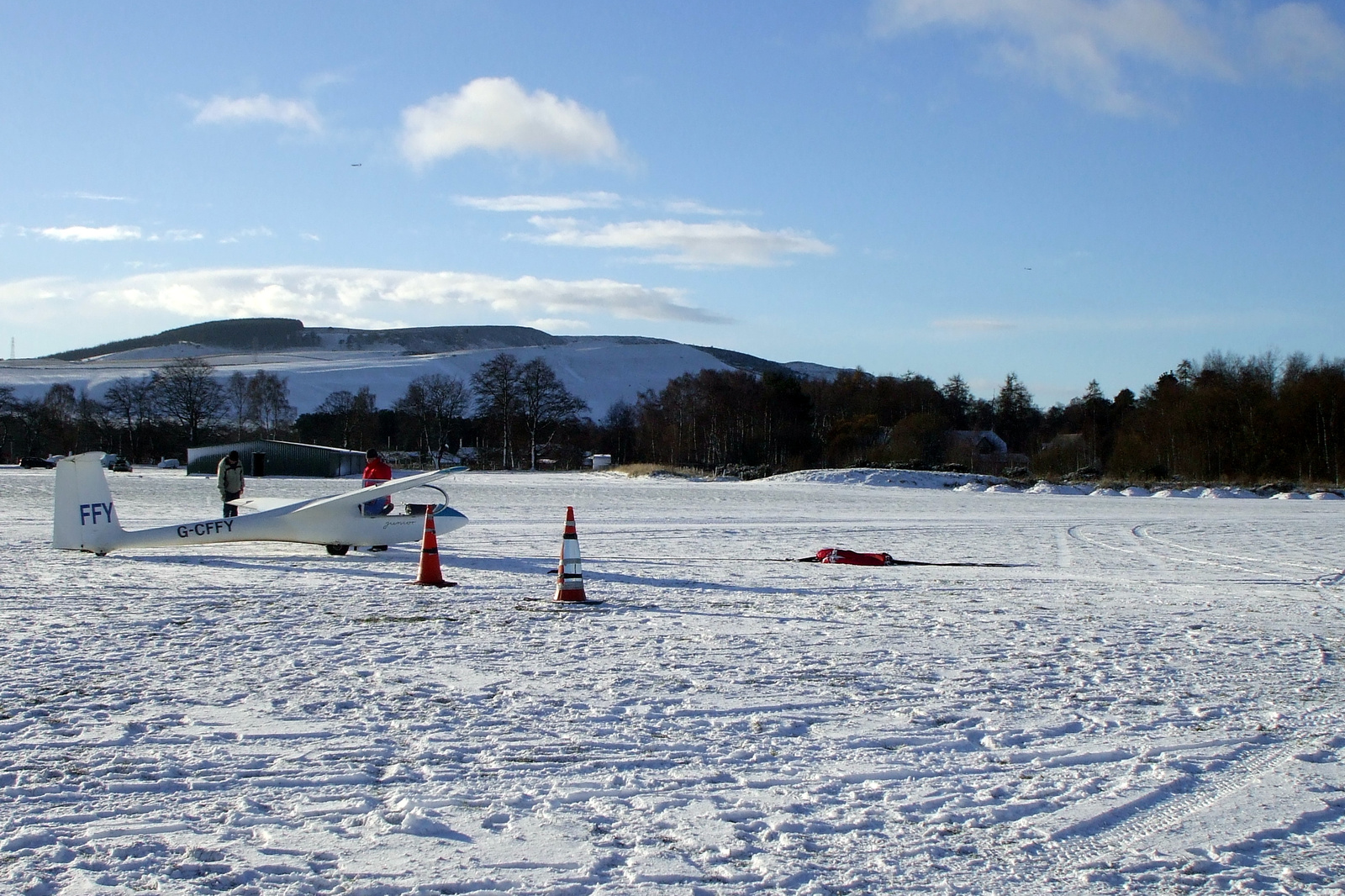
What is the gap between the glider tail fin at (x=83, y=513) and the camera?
41.7ft

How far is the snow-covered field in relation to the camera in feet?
11.2

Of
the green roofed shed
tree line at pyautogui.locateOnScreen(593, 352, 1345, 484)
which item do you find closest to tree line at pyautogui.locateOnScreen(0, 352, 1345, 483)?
tree line at pyautogui.locateOnScreen(593, 352, 1345, 484)

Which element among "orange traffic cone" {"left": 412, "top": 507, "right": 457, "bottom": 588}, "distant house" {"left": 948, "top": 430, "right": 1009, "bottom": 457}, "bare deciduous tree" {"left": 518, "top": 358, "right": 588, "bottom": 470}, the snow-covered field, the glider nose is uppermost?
"bare deciduous tree" {"left": 518, "top": 358, "right": 588, "bottom": 470}

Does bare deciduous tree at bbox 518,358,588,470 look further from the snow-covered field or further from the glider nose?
the snow-covered field

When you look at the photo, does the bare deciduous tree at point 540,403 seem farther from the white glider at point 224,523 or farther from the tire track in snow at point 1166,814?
the tire track in snow at point 1166,814

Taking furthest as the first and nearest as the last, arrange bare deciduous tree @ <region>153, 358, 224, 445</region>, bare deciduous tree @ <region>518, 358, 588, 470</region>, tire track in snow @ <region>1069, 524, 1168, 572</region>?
bare deciduous tree @ <region>153, 358, 224, 445</region> < bare deciduous tree @ <region>518, 358, 588, 470</region> < tire track in snow @ <region>1069, 524, 1168, 572</region>

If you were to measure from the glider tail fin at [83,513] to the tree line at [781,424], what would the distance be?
4062 centimetres

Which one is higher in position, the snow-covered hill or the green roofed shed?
the snow-covered hill

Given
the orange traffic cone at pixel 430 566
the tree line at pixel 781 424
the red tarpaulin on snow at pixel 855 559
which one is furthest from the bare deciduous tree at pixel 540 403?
the orange traffic cone at pixel 430 566

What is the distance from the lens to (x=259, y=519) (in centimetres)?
1295

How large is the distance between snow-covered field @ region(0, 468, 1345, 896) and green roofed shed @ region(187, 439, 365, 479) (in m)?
47.6

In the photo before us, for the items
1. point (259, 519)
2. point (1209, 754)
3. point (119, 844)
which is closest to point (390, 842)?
point (119, 844)

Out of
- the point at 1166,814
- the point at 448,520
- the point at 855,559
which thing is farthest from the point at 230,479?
the point at 1166,814

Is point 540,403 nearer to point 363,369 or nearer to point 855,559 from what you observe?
point 855,559
